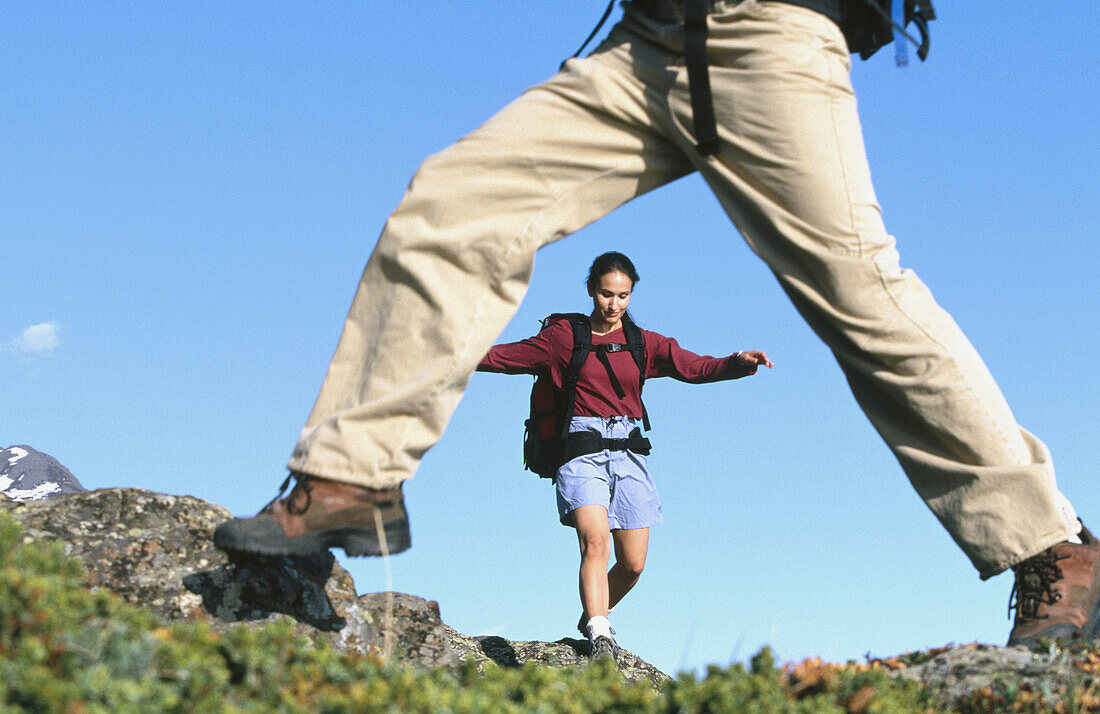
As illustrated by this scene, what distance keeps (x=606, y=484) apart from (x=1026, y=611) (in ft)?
11.1

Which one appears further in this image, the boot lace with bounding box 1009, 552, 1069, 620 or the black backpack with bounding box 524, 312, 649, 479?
the black backpack with bounding box 524, 312, 649, 479

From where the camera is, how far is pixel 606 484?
6.93 m

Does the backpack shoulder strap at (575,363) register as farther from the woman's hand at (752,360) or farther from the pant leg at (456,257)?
the pant leg at (456,257)

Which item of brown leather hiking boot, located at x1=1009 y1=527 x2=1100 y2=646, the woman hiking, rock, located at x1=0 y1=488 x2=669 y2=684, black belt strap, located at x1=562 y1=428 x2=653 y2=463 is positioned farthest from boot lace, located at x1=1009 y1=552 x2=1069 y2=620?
black belt strap, located at x1=562 y1=428 x2=653 y2=463

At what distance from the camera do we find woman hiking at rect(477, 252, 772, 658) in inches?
265

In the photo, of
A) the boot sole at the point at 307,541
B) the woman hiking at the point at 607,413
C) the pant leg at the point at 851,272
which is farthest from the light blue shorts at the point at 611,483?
the boot sole at the point at 307,541

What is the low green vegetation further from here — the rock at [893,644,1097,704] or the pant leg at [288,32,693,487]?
the pant leg at [288,32,693,487]

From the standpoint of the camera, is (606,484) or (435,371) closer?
(435,371)

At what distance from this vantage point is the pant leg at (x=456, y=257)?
3.40 metres

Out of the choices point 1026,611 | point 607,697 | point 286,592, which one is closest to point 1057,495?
point 1026,611

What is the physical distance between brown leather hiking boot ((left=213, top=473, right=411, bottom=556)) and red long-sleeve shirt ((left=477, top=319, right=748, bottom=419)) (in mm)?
3651

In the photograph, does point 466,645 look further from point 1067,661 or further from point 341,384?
A: point 1067,661

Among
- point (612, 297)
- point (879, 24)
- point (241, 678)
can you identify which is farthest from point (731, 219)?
point (612, 297)

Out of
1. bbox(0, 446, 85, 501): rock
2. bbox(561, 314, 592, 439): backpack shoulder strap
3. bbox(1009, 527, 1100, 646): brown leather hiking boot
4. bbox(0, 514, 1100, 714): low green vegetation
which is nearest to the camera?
bbox(0, 514, 1100, 714): low green vegetation
